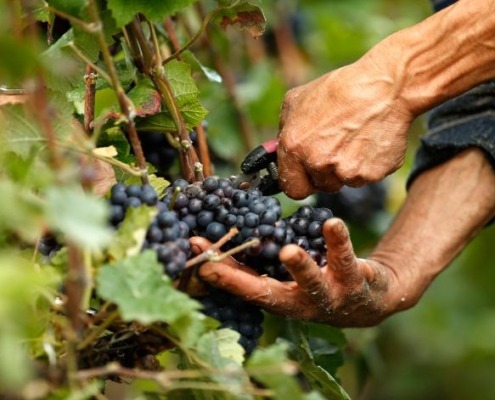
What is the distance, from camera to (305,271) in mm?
1329

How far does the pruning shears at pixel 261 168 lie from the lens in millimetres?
1576

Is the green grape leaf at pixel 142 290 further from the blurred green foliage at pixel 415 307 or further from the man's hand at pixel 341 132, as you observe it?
the blurred green foliage at pixel 415 307

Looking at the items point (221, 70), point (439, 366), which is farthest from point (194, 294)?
point (439, 366)

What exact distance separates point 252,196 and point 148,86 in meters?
0.28

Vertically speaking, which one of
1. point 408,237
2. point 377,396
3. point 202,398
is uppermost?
point 202,398

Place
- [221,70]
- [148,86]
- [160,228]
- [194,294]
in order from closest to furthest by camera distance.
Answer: [160,228] → [194,294] → [148,86] → [221,70]

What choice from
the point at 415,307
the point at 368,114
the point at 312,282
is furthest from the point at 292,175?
the point at 415,307

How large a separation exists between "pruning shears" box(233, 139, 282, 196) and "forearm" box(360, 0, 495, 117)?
23 centimetres

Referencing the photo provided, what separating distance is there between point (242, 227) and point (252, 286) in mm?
87

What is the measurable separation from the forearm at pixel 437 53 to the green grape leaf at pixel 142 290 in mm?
672

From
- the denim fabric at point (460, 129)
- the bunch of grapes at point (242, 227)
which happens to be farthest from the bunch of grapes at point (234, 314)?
the denim fabric at point (460, 129)

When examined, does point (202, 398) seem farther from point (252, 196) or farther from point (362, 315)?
point (362, 315)

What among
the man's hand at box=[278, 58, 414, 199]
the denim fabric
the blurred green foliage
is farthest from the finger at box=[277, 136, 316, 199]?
the blurred green foliage

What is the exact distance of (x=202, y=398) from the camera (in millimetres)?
1242
